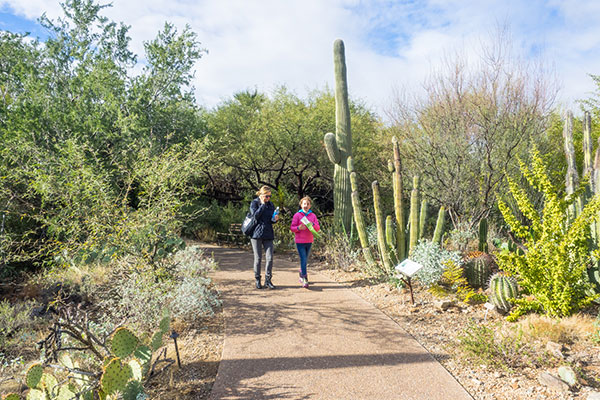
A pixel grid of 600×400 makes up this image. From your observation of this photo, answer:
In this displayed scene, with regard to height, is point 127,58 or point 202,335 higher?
point 127,58

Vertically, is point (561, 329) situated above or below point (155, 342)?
below

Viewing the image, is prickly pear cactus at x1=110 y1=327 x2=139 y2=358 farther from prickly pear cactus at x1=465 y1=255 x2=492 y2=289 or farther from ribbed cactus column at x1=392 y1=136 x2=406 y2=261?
prickly pear cactus at x1=465 y1=255 x2=492 y2=289

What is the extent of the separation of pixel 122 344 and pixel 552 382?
11.8ft

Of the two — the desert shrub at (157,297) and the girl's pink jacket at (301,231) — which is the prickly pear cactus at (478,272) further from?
the desert shrub at (157,297)

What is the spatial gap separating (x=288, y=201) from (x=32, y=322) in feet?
24.9

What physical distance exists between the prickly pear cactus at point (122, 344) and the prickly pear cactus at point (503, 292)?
4121 mm

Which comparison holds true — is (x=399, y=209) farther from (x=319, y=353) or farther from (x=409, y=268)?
(x=319, y=353)

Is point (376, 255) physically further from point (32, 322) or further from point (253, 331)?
point (32, 322)

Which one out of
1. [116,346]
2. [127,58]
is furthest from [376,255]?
[127,58]

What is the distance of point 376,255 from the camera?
7.74 metres

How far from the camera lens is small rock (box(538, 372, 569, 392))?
10.2 feet

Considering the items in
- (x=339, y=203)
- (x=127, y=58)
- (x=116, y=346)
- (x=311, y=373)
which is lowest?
(x=311, y=373)

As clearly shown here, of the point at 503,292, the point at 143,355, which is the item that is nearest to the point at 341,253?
the point at 503,292

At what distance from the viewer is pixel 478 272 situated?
19.2 ft
